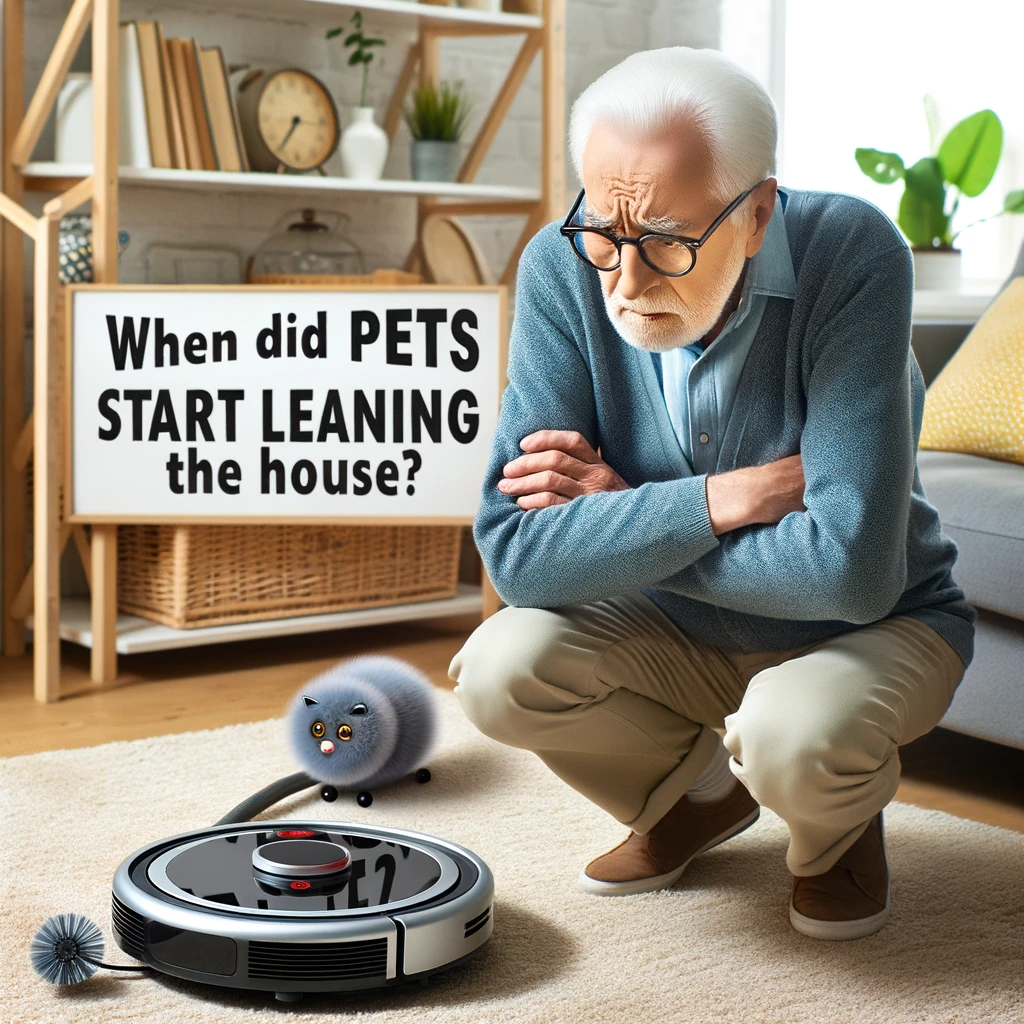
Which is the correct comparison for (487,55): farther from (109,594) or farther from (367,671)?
(367,671)

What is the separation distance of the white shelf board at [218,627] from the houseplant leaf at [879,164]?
1.26 metres

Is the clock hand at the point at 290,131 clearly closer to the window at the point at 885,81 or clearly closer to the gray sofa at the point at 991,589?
the window at the point at 885,81

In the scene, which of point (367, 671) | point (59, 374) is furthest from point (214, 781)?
point (59, 374)

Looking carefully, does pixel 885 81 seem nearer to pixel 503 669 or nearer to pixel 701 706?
pixel 701 706

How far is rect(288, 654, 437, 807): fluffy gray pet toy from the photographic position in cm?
177

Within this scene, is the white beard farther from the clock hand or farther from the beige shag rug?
the clock hand

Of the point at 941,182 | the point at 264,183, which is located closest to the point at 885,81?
the point at 941,182

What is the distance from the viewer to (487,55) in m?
3.15

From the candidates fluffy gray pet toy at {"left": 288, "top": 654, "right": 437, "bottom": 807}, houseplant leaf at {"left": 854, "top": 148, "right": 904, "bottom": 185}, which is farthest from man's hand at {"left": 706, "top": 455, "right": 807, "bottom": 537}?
houseplant leaf at {"left": 854, "top": 148, "right": 904, "bottom": 185}

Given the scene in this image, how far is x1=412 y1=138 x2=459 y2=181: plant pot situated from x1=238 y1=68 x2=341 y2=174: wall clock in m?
0.17

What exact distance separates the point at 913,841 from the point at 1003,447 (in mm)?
649

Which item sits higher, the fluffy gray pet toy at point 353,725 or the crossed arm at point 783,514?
the crossed arm at point 783,514

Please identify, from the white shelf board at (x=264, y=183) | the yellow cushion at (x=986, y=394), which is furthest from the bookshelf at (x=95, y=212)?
the yellow cushion at (x=986, y=394)

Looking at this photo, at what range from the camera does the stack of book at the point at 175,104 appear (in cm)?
241
